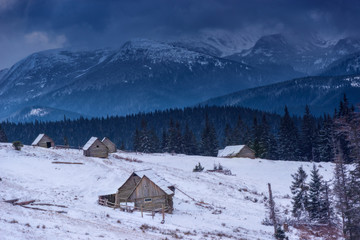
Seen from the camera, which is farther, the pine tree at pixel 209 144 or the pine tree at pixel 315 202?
the pine tree at pixel 209 144

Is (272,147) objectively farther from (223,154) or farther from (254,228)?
(254,228)

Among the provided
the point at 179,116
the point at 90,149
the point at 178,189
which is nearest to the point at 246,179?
the point at 178,189

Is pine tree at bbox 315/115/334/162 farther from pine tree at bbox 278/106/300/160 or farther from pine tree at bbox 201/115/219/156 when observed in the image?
pine tree at bbox 201/115/219/156

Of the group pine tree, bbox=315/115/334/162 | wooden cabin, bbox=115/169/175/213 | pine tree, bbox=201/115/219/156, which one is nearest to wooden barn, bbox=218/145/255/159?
pine tree, bbox=315/115/334/162

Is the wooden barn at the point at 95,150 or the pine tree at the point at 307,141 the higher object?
the pine tree at the point at 307,141

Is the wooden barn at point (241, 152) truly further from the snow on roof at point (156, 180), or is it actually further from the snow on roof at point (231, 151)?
the snow on roof at point (156, 180)

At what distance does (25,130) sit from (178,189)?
16422 centimetres

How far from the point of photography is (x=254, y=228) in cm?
3741

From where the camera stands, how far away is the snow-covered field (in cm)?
2744

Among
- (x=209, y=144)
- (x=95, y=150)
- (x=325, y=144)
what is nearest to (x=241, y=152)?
(x=325, y=144)

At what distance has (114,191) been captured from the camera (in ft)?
143

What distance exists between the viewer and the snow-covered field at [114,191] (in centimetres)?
2744

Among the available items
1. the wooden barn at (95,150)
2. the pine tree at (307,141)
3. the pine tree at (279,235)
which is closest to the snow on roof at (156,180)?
the pine tree at (279,235)

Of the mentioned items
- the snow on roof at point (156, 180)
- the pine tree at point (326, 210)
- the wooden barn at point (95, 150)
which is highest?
the wooden barn at point (95, 150)
